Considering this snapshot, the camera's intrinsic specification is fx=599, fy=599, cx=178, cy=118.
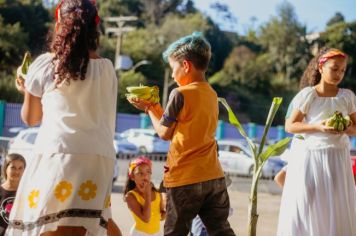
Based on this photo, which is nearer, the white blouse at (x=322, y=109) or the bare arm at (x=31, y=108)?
the bare arm at (x=31, y=108)

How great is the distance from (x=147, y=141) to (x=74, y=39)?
26076 millimetres

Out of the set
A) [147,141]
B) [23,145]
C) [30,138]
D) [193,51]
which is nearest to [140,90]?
[193,51]

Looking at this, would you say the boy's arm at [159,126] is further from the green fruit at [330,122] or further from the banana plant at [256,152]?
the green fruit at [330,122]

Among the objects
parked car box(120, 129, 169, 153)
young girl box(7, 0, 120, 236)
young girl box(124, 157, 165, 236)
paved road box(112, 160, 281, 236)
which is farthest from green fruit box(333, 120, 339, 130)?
parked car box(120, 129, 169, 153)

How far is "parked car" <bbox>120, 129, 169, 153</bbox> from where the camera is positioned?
2855 centimetres

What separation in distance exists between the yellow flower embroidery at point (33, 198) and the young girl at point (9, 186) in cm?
137

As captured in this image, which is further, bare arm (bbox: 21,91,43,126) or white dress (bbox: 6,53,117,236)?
bare arm (bbox: 21,91,43,126)

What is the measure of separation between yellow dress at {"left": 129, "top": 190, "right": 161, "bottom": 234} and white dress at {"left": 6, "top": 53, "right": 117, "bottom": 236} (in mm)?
1871

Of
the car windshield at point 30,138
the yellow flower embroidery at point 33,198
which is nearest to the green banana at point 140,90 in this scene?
the yellow flower embroidery at point 33,198

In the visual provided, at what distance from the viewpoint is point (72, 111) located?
9.75 ft

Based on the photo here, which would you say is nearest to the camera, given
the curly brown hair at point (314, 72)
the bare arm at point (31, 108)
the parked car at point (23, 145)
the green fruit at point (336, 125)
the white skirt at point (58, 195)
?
the white skirt at point (58, 195)

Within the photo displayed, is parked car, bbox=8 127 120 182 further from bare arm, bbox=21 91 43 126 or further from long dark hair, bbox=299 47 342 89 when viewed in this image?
bare arm, bbox=21 91 43 126

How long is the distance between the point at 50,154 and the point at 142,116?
35.6 metres

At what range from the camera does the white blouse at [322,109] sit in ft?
14.3
